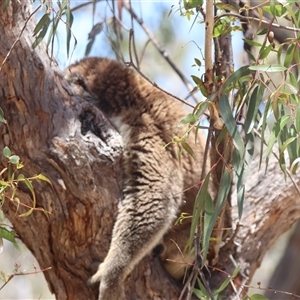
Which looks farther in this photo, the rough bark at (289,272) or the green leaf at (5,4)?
the rough bark at (289,272)

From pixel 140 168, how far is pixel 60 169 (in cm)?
64

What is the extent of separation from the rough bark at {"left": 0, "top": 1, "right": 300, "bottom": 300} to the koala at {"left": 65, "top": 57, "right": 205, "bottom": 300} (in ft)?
0.27

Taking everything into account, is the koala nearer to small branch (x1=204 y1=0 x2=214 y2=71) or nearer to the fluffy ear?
the fluffy ear

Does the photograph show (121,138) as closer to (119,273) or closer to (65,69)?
(119,273)

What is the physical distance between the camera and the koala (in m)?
3.15

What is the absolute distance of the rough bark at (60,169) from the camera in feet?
9.32

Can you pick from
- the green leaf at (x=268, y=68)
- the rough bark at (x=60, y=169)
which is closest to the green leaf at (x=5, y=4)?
the rough bark at (x=60, y=169)

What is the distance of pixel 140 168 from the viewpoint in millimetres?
3400

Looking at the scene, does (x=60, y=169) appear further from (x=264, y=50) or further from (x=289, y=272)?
(x=289, y=272)

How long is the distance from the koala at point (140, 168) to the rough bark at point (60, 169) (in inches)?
3.2

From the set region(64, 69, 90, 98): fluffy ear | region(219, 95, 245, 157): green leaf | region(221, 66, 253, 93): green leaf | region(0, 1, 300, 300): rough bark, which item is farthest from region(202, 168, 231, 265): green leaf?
region(64, 69, 90, 98): fluffy ear

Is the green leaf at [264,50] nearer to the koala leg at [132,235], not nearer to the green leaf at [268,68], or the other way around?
the green leaf at [268,68]

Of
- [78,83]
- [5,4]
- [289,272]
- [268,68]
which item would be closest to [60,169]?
[5,4]

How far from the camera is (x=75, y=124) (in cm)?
300
